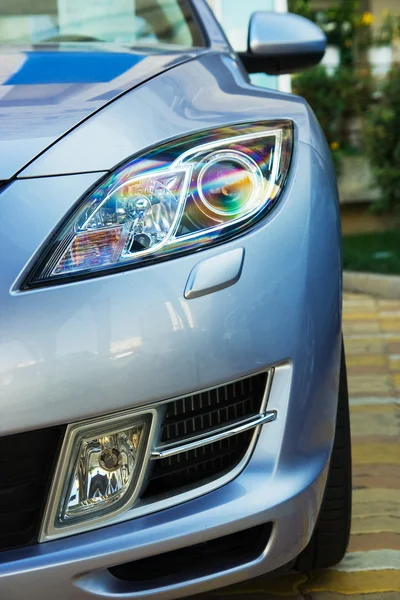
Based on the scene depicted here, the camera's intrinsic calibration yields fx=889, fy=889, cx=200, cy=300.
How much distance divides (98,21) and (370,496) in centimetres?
154

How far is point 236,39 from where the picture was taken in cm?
577

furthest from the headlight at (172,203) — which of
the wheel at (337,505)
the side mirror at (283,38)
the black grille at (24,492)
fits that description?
the side mirror at (283,38)

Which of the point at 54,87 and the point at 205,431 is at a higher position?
the point at 54,87

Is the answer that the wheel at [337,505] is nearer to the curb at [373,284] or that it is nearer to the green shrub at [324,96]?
the curb at [373,284]

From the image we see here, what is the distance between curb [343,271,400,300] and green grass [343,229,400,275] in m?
0.18

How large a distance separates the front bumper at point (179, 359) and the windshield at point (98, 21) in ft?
4.16

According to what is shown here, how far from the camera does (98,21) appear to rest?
2.60 meters

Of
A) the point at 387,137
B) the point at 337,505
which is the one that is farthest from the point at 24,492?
the point at 387,137

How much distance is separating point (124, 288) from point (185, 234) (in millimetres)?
157

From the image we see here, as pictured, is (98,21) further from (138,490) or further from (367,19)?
(367,19)

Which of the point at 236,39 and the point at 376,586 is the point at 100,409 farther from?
the point at 236,39

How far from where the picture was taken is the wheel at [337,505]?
1.65 m

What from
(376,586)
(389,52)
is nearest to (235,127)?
(376,586)

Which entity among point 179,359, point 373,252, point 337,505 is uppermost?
point 179,359
